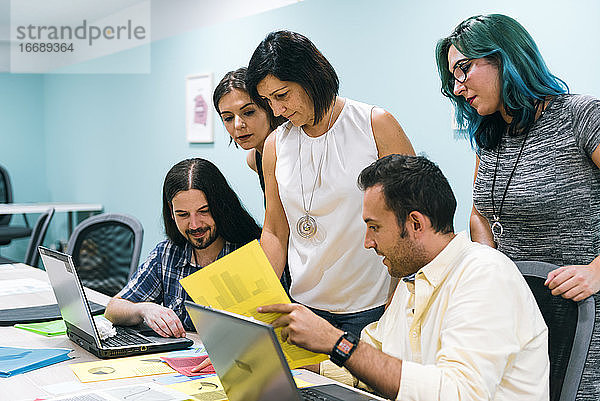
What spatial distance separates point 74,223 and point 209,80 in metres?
2.87

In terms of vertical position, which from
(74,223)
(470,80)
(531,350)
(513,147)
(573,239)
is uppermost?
(470,80)

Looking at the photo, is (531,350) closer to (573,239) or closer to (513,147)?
(573,239)

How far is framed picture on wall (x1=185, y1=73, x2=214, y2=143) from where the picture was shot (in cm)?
479

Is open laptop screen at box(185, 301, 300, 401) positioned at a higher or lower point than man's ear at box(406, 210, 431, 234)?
lower

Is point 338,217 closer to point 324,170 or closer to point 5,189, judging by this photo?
point 324,170

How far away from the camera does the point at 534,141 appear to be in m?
1.71

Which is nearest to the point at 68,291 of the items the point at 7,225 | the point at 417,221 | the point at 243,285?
the point at 243,285

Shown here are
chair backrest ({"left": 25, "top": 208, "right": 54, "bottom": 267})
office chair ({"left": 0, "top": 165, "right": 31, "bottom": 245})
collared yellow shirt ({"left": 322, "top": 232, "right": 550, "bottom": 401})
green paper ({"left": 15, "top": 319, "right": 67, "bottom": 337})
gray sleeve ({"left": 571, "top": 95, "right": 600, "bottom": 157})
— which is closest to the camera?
collared yellow shirt ({"left": 322, "top": 232, "right": 550, "bottom": 401})

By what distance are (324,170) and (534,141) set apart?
56 centimetres

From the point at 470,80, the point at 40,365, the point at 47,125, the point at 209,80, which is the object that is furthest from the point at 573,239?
the point at 47,125

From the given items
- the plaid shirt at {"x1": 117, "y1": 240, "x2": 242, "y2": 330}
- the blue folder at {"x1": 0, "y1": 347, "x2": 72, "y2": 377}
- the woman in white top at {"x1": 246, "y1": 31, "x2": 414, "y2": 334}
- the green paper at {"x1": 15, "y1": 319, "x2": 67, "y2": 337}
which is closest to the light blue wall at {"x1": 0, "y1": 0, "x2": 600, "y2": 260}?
the woman in white top at {"x1": 246, "y1": 31, "x2": 414, "y2": 334}

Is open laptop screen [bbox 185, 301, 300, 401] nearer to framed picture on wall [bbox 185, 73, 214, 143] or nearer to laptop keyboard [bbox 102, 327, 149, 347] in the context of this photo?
laptop keyboard [bbox 102, 327, 149, 347]

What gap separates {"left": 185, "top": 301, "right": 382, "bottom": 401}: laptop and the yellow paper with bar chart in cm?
14

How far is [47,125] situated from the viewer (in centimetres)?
771
